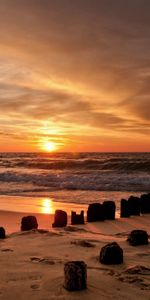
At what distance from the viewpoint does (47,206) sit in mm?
13352

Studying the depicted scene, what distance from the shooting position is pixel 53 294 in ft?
11.7

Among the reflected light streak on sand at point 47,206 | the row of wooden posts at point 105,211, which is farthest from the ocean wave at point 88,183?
the row of wooden posts at point 105,211

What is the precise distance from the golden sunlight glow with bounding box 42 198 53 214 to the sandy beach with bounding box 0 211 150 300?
5337 millimetres

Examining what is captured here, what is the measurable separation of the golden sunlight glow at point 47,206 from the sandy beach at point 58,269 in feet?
17.5

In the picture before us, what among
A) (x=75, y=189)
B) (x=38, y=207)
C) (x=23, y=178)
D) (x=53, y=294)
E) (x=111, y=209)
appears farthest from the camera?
(x=23, y=178)

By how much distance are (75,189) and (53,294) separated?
Result: 1664cm

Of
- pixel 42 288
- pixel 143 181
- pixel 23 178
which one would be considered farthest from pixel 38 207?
pixel 23 178

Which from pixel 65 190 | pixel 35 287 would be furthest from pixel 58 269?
pixel 65 190

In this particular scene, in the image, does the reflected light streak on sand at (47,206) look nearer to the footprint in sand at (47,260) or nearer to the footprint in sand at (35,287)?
the footprint in sand at (47,260)

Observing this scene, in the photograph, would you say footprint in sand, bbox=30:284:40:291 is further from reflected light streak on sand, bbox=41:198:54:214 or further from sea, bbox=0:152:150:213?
sea, bbox=0:152:150:213

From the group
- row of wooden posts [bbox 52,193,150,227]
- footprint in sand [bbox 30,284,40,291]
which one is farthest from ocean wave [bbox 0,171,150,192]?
footprint in sand [bbox 30,284,40,291]

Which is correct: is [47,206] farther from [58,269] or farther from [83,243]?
[58,269]

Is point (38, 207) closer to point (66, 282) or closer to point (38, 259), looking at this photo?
point (38, 259)

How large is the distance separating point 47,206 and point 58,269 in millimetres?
9064
